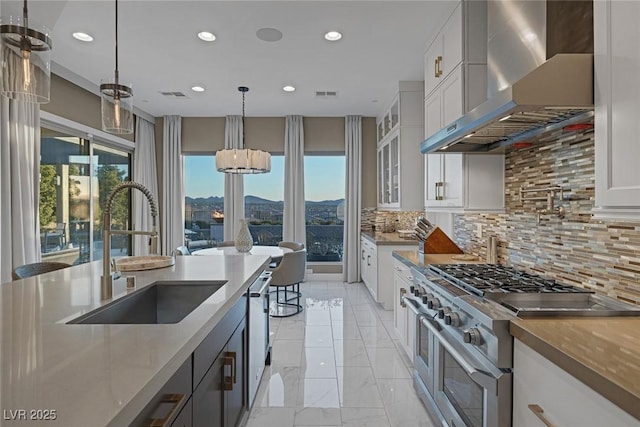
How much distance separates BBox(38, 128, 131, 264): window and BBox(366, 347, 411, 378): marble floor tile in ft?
12.5

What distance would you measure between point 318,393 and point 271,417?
43 centimetres

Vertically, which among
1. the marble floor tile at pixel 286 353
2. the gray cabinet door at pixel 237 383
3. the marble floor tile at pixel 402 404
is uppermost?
the gray cabinet door at pixel 237 383

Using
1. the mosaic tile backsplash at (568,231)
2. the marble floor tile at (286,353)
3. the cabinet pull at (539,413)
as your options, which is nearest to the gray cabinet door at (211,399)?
the cabinet pull at (539,413)

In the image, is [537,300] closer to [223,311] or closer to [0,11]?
[223,311]

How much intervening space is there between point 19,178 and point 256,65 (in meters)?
2.65

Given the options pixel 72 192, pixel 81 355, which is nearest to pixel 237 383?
pixel 81 355

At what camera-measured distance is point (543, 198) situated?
2.10 m

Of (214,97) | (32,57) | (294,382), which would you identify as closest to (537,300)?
(294,382)

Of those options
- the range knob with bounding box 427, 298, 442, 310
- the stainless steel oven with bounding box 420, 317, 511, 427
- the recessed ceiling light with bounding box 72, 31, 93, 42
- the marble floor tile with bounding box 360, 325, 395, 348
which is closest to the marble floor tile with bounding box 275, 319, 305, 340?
the marble floor tile with bounding box 360, 325, 395, 348

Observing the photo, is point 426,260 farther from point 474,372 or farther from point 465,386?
point 474,372

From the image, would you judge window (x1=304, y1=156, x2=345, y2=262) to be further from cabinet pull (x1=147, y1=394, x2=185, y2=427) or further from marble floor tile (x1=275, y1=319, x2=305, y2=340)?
cabinet pull (x1=147, y1=394, x2=185, y2=427)

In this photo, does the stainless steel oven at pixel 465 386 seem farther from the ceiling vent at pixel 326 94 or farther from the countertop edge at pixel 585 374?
the ceiling vent at pixel 326 94

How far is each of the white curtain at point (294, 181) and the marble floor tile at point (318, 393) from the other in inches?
147

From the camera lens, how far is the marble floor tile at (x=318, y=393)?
2489mm
